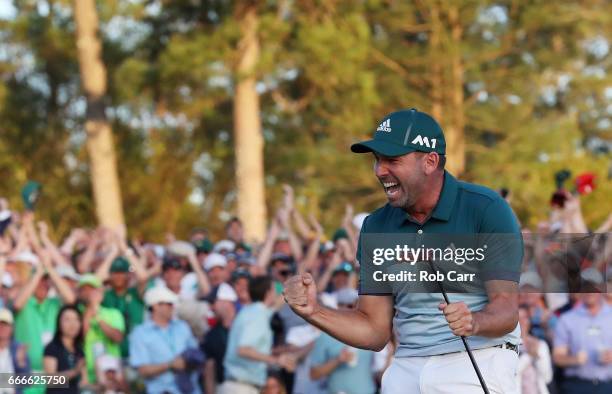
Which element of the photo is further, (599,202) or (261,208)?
(599,202)

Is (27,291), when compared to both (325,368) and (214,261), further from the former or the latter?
(325,368)

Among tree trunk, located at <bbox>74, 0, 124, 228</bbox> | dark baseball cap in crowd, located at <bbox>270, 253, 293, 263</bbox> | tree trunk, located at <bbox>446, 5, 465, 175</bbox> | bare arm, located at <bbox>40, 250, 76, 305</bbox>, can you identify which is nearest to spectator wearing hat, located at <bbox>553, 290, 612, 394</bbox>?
dark baseball cap in crowd, located at <bbox>270, 253, 293, 263</bbox>

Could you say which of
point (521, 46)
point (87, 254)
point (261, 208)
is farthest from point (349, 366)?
point (521, 46)

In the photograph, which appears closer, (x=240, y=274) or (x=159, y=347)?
(x=159, y=347)

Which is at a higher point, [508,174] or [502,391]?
[508,174]

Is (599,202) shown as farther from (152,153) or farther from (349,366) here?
(349,366)

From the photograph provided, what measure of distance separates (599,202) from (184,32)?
13867 mm

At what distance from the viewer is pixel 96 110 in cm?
2297

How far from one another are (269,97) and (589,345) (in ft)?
58.5

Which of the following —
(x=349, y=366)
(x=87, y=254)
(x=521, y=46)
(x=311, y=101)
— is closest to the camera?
(x=349, y=366)

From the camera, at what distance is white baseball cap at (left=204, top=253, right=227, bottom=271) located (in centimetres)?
1181

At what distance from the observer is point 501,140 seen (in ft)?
107

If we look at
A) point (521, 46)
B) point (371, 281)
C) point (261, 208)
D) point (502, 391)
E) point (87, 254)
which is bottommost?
point (502, 391)

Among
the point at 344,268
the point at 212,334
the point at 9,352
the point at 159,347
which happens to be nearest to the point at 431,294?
the point at 159,347
